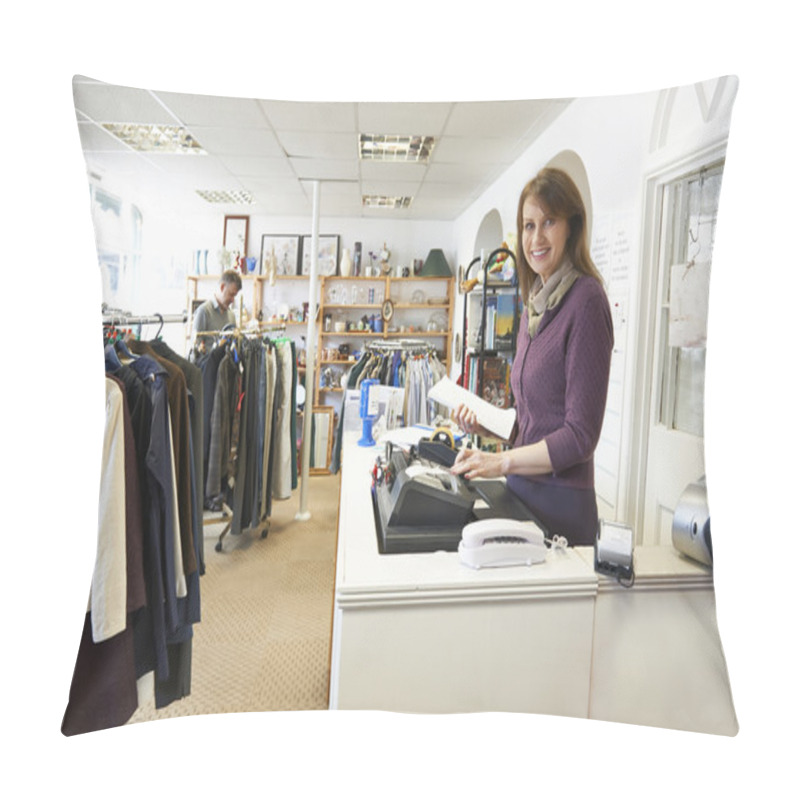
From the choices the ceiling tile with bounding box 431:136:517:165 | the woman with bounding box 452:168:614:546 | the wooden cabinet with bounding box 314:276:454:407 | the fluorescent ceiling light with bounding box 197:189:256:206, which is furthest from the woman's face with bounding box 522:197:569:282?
the fluorescent ceiling light with bounding box 197:189:256:206

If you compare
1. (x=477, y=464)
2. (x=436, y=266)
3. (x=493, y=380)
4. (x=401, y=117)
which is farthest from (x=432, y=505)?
(x=401, y=117)

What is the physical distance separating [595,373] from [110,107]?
42.0 inches

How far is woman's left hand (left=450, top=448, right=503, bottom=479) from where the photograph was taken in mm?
1147

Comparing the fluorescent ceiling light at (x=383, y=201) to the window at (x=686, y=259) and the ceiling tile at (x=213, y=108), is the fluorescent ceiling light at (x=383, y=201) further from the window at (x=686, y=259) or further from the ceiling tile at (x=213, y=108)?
the window at (x=686, y=259)

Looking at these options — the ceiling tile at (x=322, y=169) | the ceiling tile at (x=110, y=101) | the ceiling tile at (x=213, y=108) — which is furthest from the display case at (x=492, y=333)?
the ceiling tile at (x=110, y=101)

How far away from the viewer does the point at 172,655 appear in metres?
1.09

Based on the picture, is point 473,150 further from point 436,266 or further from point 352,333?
point 352,333

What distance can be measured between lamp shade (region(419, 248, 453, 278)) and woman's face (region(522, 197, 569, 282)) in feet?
0.72

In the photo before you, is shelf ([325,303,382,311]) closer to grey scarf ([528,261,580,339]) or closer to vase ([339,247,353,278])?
vase ([339,247,353,278])

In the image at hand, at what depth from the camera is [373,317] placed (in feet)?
4.17

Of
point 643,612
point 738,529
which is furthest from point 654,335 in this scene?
point 643,612

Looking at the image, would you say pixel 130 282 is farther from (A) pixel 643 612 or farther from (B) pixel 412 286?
(A) pixel 643 612

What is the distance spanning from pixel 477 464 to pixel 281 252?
61 centimetres

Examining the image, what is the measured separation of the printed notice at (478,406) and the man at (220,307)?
1.52 feet
